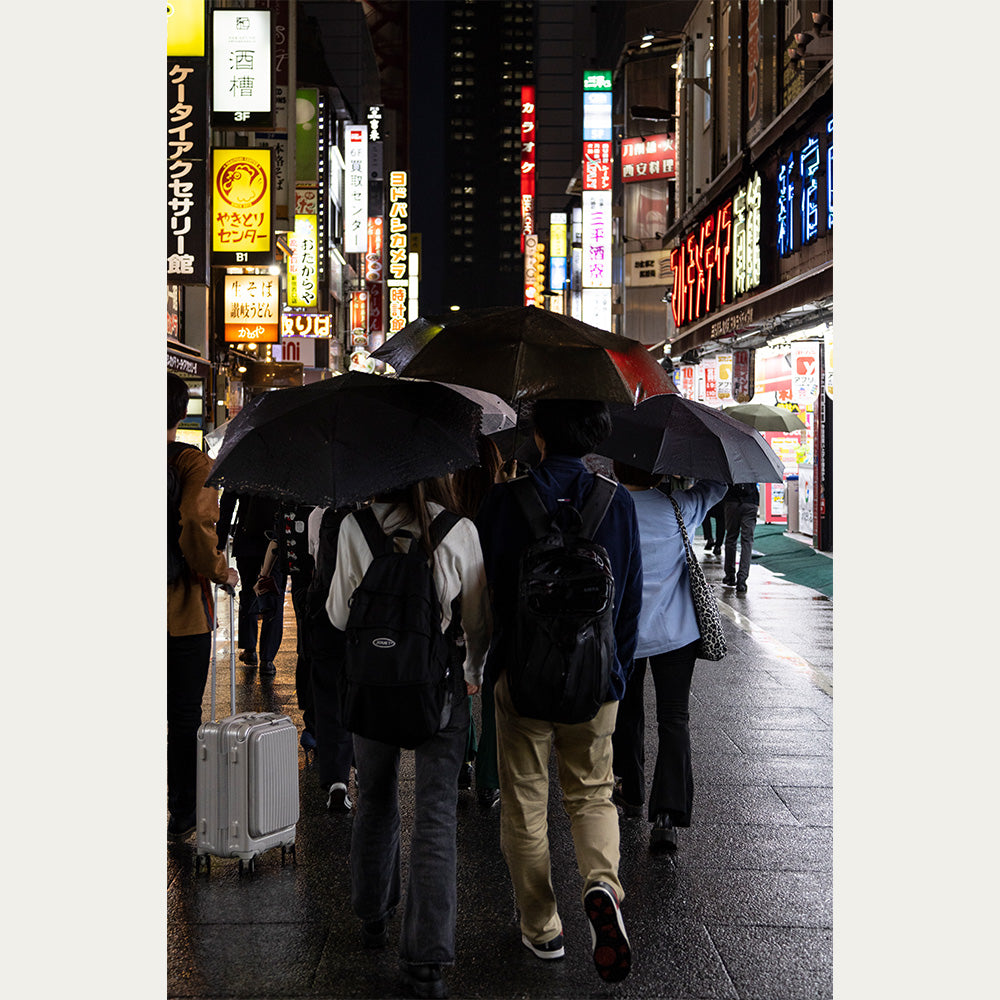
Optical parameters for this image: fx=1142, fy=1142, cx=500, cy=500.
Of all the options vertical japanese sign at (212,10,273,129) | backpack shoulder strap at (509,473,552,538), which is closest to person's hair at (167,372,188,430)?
backpack shoulder strap at (509,473,552,538)

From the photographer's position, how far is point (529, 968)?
401cm

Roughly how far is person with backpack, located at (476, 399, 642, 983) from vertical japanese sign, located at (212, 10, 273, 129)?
14.5 m

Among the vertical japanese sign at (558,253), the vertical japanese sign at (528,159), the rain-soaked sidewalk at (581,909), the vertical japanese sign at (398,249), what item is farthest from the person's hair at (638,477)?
the vertical japanese sign at (558,253)

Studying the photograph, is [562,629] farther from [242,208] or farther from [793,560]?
[242,208]

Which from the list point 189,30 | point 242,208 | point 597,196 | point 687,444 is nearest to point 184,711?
point 687,444

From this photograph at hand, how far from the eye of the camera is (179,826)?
211 inches

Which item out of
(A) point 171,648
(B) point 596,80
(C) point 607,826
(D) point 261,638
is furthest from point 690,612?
(B) point 596,80

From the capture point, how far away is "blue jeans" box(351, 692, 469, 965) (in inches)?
149

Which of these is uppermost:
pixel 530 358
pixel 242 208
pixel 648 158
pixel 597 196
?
pixel 648 158

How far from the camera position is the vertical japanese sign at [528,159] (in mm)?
54938

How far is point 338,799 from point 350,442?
2.56 m

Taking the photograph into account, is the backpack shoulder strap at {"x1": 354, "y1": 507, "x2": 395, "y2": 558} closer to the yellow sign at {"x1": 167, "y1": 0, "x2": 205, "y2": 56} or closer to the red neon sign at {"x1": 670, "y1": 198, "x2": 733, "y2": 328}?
the yellow sign at {"x1": 167, "y1": 0, "x2": 205, "y2": 56}

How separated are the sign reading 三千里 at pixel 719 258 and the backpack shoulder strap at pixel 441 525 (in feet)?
46.4

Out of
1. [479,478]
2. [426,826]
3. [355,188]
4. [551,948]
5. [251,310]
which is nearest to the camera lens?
[426,826]
